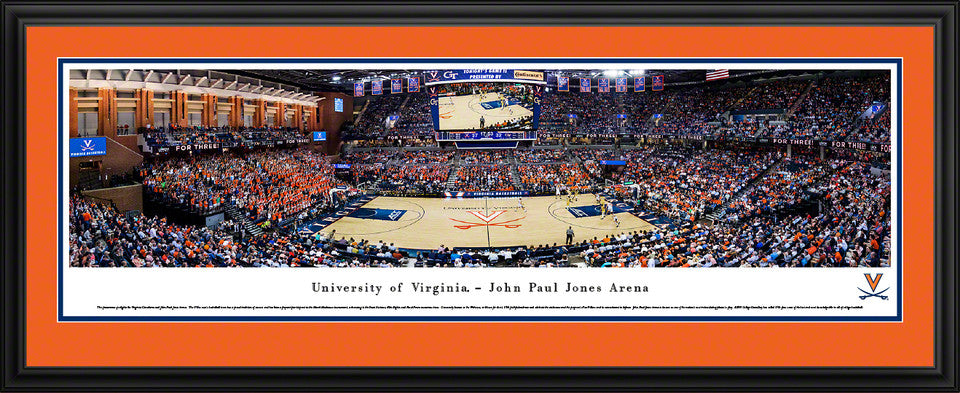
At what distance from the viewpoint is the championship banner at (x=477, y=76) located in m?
8.24

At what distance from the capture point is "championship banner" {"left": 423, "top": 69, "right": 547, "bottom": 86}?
8242 millimetres

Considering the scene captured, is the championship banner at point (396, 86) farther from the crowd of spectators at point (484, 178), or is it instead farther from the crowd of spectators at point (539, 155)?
the crowd of spectators at point (539, 155)

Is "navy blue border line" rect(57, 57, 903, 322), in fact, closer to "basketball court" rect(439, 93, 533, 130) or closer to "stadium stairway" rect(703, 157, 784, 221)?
"stadium stairway" rect(703, 157, 784, 221)

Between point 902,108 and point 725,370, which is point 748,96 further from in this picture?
point 725,370

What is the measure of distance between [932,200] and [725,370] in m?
3.58

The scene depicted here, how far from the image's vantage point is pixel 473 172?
1377 inches

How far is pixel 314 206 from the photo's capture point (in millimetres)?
25172

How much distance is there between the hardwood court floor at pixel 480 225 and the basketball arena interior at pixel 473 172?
17 centimetres

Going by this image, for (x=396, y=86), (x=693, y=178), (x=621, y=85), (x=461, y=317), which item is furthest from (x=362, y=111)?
(x=461, y=317)

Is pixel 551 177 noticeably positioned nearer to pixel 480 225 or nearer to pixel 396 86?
pixel 480 225

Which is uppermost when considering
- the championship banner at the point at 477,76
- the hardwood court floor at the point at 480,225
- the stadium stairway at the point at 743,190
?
the championship banner at the point at 477,76

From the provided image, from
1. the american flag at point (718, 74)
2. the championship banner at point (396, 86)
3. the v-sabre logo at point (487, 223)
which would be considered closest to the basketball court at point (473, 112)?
the v-sabre logo at point (487, 223)

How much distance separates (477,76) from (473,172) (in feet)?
84.6

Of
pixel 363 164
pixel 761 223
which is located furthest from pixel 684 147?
pixel 363 164
